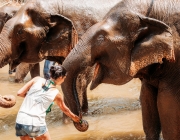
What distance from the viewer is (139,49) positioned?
120 inches

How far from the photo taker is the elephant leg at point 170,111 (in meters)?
3.17

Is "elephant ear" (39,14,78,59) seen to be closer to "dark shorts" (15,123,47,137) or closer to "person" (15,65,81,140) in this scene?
"person" (15,65,81,140)

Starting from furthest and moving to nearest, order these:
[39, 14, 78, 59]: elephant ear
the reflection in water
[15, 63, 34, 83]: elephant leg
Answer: [15, 63, 34, 83]: elephant leg, the reflection in water, [39, 14, 78, 59]: elephant ear

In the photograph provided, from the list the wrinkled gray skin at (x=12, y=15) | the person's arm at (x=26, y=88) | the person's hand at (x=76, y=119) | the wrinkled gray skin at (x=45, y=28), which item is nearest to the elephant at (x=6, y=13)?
the wrinkled gray skin at (x=12, y=15)

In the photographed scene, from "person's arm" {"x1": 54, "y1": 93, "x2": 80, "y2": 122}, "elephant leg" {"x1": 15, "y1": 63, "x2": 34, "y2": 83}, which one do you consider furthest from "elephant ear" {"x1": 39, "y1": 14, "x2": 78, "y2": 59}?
"elephant leg" {"x1": 15, "y1": 63, "x2": 34, "y2": 83}

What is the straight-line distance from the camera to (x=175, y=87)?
3.18m

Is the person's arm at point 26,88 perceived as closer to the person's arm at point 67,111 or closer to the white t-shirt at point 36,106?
the white t-shirt at point 36,106

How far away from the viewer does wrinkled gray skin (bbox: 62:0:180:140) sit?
9.91ft

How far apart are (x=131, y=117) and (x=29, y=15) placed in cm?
182

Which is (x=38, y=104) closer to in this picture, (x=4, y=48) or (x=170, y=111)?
(x=170, y=111)

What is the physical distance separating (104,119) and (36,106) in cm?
204

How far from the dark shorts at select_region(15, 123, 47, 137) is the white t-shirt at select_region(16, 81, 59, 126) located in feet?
0.10

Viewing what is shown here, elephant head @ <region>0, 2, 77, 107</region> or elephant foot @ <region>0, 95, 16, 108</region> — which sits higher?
elephant head @ <region>0, 2, 77, 107</region>

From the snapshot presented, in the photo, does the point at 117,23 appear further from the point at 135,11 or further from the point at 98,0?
the point at 98,0
